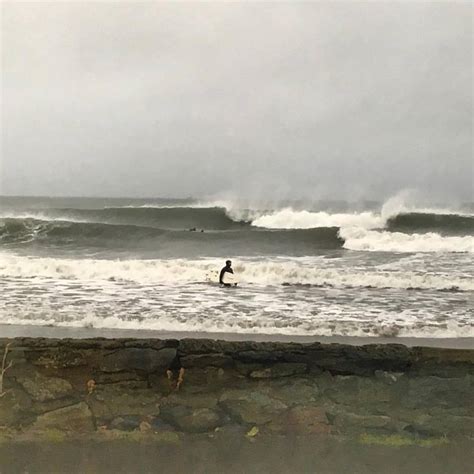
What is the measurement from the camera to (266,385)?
2.91 m

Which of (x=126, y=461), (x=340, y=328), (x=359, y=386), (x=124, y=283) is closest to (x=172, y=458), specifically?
(x=126, y=461)

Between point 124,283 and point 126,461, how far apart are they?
7.34m

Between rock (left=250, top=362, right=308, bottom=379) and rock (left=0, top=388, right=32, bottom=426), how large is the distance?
4.04ft

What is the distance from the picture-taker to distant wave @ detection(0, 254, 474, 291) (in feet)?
32.6

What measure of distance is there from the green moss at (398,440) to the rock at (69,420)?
57.9 inches

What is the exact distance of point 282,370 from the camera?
290cm

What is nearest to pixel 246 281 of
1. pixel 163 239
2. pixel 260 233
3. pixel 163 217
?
pixel 163 239

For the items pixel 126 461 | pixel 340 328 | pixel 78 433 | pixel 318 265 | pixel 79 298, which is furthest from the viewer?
pixel 318 265

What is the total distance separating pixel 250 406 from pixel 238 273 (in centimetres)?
835

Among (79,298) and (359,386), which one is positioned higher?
(359,386)

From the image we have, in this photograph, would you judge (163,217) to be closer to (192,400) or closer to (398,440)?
(192,400)

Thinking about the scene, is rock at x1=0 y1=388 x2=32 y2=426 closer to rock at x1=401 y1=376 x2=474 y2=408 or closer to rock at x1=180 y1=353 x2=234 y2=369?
rock at x1=180 y1=353 x2=234 y2=369

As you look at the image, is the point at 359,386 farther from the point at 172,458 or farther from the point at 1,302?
the point at 1,302

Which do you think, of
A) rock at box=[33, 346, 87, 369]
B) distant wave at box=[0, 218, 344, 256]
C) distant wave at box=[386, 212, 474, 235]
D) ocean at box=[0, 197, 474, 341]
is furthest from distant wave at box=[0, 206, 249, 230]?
rock at box=[33, 346, 87, 369]
